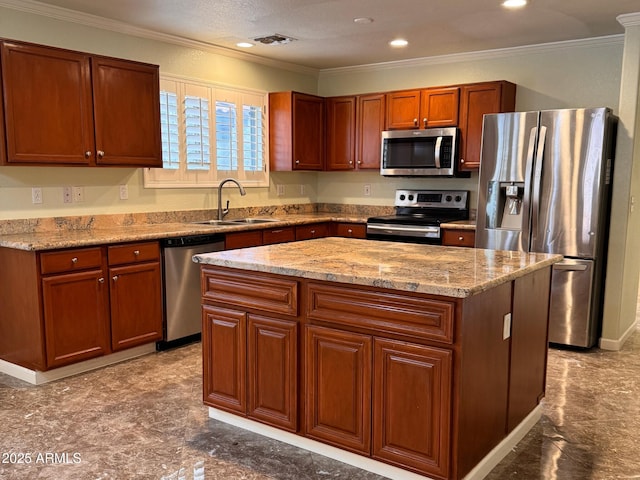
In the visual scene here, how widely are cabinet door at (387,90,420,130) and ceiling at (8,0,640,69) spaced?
16.5 inches

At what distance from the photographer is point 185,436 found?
2.77 m

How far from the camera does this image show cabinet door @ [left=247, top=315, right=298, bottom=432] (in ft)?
8.30

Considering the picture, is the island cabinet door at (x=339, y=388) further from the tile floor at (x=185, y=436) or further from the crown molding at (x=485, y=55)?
the crown molding at (x=485, y=55)

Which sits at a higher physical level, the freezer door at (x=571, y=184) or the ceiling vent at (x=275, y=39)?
the ceiling vent at (x=275, y=39)

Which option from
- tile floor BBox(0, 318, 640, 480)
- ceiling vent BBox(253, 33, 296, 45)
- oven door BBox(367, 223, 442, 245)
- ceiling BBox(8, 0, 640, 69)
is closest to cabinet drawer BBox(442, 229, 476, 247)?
oven door BBox(367, 223, 442, 245)

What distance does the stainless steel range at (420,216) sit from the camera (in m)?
4.90

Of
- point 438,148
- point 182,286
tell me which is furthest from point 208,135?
point 438,148

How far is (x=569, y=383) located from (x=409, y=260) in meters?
1.66

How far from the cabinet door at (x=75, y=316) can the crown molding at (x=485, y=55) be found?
11.9 feet

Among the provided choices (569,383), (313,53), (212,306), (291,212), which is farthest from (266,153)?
(569,383)

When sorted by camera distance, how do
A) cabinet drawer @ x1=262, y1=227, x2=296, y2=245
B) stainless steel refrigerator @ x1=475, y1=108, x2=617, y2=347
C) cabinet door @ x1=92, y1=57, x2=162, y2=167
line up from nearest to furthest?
cabinet door @ x1=92, y1=57, x2=162, y2=167
stainless steel refrigerator @ x1=475, y1=108, x2=617, y2=347
cabinet drawer @ x1=262, y1=227, x2=296, y2=245

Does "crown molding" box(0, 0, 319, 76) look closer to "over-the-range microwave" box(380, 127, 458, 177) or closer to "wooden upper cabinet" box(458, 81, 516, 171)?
"over-the-range microwave" box(380, 127, 458, 177)

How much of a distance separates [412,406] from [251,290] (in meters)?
0.92

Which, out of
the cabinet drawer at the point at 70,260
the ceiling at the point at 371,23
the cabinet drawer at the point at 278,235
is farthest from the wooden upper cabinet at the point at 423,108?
the cabinet drawer at the point at 70,260
